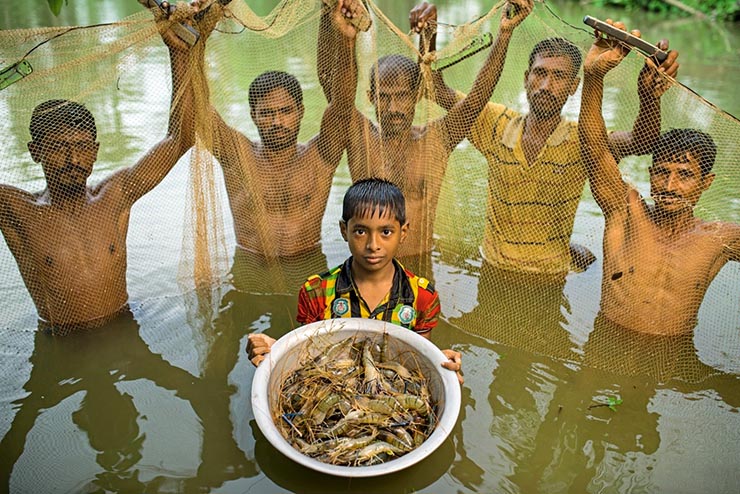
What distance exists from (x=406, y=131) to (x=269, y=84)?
0.74 meters

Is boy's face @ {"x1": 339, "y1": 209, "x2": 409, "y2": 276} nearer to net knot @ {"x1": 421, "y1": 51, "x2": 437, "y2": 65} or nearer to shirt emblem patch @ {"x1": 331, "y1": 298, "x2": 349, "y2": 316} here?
shirt emblem patch @ {"x1": 331, "y1": 298, "x2": 349, "y2": 316}

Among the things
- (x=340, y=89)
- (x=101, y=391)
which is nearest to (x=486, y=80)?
(x=340, y=89)

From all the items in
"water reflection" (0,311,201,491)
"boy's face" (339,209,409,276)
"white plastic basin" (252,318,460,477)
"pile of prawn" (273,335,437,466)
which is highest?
"boy's face" (339,209,409,276)

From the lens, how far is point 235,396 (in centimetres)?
282

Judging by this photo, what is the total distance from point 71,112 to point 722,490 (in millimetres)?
3045

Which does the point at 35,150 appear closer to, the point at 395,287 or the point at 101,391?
the point at 101,391

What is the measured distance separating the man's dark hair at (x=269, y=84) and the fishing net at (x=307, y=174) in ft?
0.04

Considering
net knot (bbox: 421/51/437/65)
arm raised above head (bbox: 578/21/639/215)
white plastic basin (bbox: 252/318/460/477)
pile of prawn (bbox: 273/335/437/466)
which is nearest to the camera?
white plastic basin (bbox: 252/318/460/477)

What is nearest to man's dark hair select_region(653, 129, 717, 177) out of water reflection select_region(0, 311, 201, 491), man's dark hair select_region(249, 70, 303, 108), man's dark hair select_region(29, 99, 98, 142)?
man's dark hair select_region(249, 70, 303, 108)

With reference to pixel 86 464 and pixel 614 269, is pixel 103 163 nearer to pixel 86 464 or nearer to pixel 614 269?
pixel 86 464

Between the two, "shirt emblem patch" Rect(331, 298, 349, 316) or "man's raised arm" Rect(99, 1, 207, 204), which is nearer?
"shirt emblem patch" Rect(331, 298, 349, 316)

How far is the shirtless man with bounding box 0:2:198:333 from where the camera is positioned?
283cm

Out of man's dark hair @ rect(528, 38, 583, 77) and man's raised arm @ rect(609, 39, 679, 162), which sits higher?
man's dark hair @ rect(528, 38, 583, 77)

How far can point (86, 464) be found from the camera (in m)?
2.41
